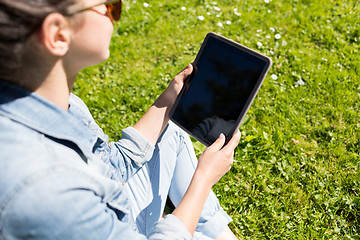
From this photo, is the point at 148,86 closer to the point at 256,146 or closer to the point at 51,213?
the point at 256,146

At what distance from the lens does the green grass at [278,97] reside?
8.51 feet

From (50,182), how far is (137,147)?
0.85m

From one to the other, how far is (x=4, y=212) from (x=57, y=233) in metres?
0.18

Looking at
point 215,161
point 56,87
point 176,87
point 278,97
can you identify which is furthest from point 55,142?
point 278,97

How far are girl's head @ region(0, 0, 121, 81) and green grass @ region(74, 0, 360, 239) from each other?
182 cm

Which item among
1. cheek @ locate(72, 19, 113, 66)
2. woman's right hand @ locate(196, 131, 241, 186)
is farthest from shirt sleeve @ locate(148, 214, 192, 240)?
cheek @ locate(72, 19, 113, 66)

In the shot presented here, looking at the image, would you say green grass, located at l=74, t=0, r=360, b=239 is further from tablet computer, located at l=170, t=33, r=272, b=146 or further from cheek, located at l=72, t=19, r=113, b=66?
cheek, located at l=72, t=19, r=113, b=66

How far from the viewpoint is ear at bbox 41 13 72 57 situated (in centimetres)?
111

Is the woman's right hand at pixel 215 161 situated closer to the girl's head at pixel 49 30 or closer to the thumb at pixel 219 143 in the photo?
the thumb at pixel 219 143

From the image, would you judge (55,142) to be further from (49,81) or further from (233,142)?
(233,142)

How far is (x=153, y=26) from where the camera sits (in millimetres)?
4297

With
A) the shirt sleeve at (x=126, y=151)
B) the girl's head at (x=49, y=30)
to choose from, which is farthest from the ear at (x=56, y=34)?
A: the shirt sleeve at (x=126, y=151)

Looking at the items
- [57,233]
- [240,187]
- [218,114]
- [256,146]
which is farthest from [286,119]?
[57,233]

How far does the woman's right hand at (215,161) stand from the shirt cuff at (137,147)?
0.34m
